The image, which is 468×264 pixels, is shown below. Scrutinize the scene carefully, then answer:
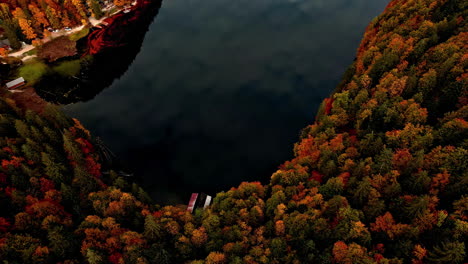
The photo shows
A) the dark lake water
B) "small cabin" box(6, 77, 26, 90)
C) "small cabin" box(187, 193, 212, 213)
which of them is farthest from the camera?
"small cabin" box(6, 77, 26, 90)

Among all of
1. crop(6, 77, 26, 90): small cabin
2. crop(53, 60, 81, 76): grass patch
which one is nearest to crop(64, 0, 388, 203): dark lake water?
crop(53, 60, 81, 76): grass patch

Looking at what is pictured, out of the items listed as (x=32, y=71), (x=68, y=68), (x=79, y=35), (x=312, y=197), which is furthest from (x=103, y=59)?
(x=312, y=197)

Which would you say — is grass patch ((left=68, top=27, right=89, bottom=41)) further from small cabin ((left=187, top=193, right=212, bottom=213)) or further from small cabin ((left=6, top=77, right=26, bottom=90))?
small cabin ((left=187, top=193, right=212, bottom=213))

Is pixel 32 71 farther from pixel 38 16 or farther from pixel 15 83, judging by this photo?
pixel 38 16

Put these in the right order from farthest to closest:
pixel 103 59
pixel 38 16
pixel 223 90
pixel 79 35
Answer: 1. pixel 79 35
2. pixel 38 16
3. pixel 103 59
4. pixel 223 90

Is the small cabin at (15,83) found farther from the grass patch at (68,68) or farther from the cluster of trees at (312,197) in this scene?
the cluster of trees at (312,197)

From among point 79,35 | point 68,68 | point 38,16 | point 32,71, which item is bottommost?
point 32,71
